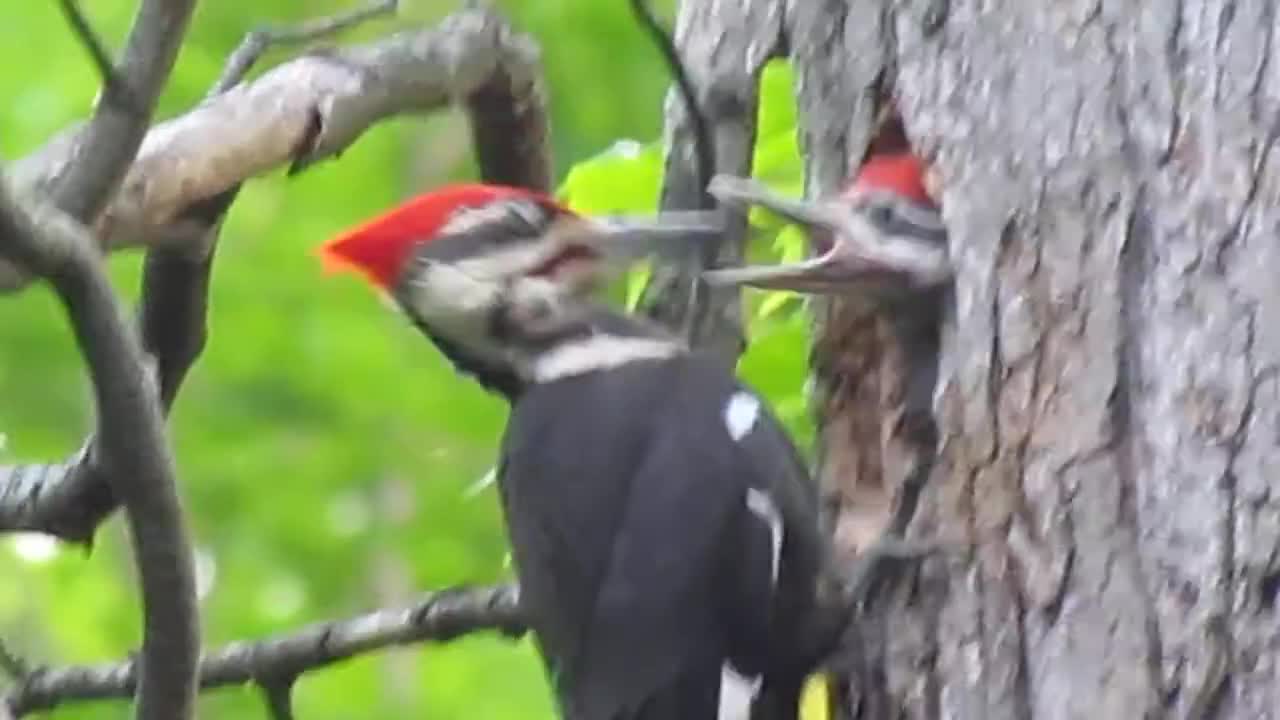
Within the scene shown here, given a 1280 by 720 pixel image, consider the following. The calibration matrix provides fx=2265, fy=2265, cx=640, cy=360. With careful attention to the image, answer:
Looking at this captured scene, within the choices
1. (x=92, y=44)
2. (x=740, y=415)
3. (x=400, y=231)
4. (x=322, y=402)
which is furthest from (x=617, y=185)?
(x=322, y=402)

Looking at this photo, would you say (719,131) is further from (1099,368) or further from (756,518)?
(1099,368)

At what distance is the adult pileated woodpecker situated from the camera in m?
2.07

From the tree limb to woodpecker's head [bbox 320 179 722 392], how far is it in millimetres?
121

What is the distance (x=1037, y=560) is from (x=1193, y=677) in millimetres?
197

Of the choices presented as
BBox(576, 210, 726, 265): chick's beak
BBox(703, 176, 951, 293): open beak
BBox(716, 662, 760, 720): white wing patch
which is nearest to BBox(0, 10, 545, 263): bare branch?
BBox(576, 210, 726, 265): chick's beak

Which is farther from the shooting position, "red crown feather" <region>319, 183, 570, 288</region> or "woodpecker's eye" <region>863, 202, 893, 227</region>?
"red crown feather" <region>319, 183, 570, 288</region>

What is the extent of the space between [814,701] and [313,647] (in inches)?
19.8

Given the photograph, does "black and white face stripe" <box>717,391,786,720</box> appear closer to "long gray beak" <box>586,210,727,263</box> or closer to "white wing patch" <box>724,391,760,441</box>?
"white wing patch" <box>724,391,760,441</box>

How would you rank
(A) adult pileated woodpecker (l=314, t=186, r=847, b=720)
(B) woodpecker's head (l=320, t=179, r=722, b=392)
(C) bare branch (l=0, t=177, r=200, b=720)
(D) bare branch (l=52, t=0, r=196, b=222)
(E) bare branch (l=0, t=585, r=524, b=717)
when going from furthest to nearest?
(B) woodpecker's head (l=320, t=179, r=722, b=392)
(E) bare branch (l=0, t=585, r=524, b=717)
(A) adult pileated woodpecker (l=314, t=186, r=847, b=720)
(D) bare branch (l=52, t=0, r=196, b=222)
(C) bare branch (l=0, t=177, r=200, b=720)

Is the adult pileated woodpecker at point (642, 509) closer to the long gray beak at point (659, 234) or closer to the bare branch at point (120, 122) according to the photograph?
the long gray beak at point (659, 234)

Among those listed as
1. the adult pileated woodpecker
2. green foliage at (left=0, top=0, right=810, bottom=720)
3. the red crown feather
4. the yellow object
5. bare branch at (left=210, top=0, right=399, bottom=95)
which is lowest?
green foliage at (left=0, top=0, right=810, bottom=720)

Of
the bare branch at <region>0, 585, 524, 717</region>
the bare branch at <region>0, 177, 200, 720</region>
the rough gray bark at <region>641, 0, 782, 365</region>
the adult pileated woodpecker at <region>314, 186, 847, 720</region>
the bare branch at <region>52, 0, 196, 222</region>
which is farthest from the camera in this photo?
the rough gray bark at <region>641, 0, 782, 365</region>

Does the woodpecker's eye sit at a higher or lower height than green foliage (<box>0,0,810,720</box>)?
higher

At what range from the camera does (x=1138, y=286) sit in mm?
1886
